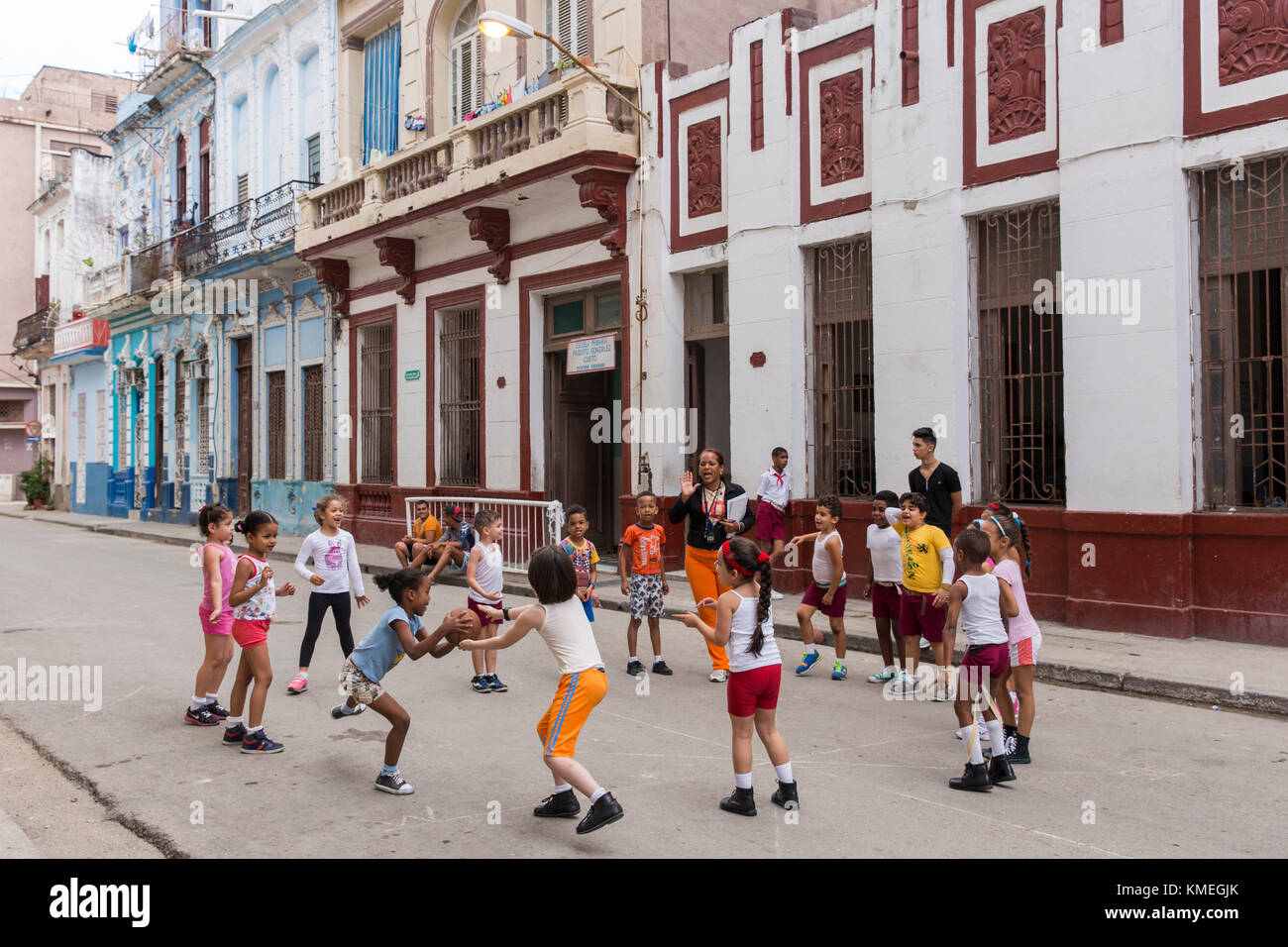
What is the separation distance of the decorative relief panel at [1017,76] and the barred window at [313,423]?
1544 centimetres

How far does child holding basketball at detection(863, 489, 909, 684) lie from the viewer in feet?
26.7

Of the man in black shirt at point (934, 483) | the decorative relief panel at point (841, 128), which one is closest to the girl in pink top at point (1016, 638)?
the man in black shirt at point (934, 483)

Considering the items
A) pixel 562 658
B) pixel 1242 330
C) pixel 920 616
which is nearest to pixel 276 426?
pixel 920 616

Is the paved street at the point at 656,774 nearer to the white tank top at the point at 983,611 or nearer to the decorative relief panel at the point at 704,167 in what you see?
the white tank top at the point at 983,611

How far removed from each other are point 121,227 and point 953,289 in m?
29.5

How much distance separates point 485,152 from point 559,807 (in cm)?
1288

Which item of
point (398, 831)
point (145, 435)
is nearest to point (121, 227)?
point (145, 435)

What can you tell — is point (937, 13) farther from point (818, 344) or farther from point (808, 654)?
point (808, 654)

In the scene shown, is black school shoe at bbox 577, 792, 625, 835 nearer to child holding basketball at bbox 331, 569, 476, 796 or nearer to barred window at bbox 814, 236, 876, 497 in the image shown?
child holding basketball at bbox 331, 569, 476, 796

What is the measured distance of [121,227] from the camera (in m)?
33.4

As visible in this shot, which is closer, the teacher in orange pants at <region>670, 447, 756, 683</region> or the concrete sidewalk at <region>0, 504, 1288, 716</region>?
the concrete sidewalk at <region>0, 504, 1288, 716</region>

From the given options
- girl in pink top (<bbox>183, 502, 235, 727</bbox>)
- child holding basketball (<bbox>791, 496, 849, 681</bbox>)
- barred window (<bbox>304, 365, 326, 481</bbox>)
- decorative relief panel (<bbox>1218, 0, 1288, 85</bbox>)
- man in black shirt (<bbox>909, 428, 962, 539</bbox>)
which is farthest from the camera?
barred window (<bbox>304, 365, 326, 481</bbox>)

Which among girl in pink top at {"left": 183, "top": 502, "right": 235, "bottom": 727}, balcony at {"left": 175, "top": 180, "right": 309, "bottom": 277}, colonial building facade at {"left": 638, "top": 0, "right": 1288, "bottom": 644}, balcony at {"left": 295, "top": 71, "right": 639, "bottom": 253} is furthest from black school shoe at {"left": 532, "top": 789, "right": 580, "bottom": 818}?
balcony at {"left": 175, "top": 180, "right": 309, "bottom": 277}

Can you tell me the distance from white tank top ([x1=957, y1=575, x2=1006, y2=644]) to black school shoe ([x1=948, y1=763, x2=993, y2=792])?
633 mm
